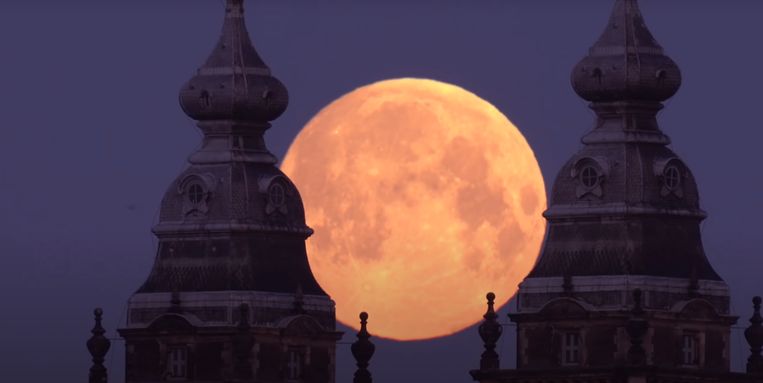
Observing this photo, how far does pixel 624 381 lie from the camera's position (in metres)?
199

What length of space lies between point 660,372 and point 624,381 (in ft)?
4.46

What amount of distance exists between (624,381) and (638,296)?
3.19m

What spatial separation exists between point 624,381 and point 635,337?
5.50 feet

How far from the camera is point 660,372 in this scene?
199 metres

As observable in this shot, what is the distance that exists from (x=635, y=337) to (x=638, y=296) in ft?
5.00

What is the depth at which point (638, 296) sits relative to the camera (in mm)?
199875

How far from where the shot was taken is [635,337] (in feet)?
655

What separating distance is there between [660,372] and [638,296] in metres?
2.93
